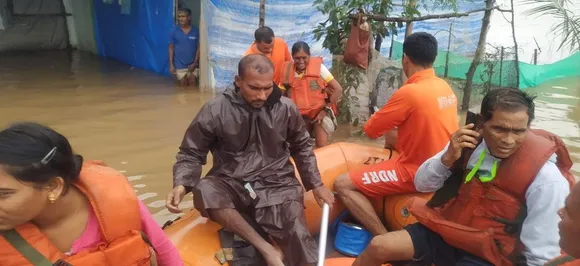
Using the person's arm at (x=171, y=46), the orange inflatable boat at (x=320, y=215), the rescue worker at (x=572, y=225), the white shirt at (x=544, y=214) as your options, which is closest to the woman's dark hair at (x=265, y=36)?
the orange inflatable boat at (x=320, y=215)

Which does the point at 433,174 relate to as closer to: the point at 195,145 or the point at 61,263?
the point at 195,145

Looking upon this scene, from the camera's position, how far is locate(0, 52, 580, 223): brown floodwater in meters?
5.14

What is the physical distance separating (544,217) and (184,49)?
22.0 feet

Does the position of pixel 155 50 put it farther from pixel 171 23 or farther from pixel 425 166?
pixel 425 166

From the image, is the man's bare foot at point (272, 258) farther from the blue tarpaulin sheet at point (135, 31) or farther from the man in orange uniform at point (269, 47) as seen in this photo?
the blue tarpaulin sheet at point (135, 31)

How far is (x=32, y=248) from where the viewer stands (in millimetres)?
1699

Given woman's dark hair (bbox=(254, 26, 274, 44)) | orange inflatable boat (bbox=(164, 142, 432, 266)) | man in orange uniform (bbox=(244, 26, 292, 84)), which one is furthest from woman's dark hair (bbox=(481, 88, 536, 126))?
woman's dark hair (bbox=(254, 26, 274, 44))

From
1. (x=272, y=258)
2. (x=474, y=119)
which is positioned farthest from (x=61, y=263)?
(x=474, y=119)

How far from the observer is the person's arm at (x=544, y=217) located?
7.28 ft

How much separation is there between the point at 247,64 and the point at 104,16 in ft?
30.3

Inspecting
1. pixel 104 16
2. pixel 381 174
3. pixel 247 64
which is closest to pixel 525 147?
pixel 381 174

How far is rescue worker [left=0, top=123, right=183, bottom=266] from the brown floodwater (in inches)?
88.5

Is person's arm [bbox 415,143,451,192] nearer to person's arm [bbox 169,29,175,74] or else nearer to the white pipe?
the white pipe

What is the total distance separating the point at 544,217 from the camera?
2225mm
